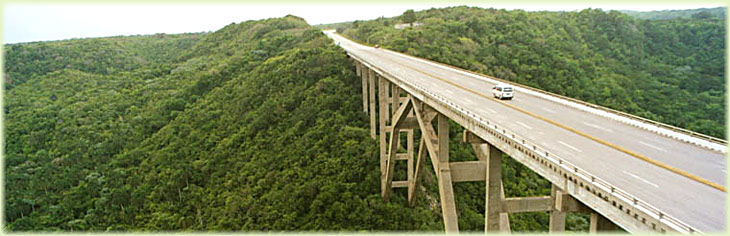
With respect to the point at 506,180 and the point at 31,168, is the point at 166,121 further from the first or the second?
the point at 506,180

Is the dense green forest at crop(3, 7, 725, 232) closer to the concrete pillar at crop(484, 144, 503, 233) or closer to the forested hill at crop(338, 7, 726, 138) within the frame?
the forested hill at crop(338, 7, 726, 138)

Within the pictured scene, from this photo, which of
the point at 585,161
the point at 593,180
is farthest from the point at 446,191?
the point at 593,180

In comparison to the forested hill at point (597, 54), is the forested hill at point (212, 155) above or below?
below

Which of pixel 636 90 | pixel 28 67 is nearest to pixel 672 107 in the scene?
pixel 636 90

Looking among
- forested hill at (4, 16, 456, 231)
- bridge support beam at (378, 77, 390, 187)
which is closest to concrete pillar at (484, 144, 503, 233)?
forested hill at (4, 16, 456, 231)

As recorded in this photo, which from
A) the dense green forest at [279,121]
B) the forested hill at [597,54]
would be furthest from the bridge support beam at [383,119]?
the forested hill at [597,54]

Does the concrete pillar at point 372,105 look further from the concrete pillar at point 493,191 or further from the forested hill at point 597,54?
the concrete pillar at point 493,191
